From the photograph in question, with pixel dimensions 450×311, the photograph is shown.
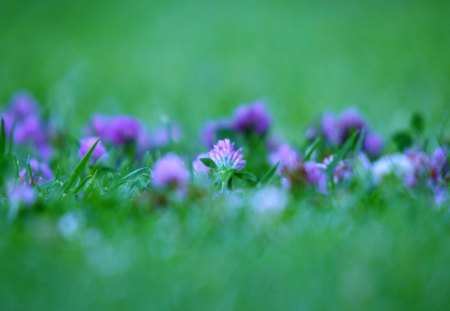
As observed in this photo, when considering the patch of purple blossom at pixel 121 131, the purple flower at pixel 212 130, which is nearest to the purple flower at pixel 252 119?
the purple flower at pixel 212 130

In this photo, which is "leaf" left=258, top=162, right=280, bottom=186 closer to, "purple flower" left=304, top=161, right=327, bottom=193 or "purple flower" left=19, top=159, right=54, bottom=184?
"purple flower" left=304, top=161, right=327, bottom=193

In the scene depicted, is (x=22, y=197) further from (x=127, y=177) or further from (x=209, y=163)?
(x=209, y=163)

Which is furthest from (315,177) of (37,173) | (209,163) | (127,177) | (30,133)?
(30,133)

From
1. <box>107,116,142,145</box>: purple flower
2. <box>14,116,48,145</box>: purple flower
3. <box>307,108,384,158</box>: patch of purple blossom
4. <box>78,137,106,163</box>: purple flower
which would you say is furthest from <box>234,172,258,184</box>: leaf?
<box>14,116,48,145</box>: purple flower

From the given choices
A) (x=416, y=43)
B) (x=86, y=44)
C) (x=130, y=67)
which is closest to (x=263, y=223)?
(x=130, y=67)

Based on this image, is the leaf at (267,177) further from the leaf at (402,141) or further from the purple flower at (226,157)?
the leaf at (402,141)

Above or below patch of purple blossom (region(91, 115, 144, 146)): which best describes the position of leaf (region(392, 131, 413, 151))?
below
